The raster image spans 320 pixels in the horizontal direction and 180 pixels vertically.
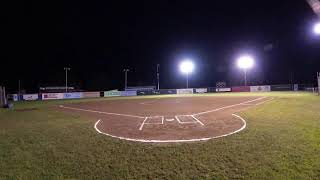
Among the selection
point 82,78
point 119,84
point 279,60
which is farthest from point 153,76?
point 279,60

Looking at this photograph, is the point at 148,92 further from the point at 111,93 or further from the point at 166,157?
the point at 166,157

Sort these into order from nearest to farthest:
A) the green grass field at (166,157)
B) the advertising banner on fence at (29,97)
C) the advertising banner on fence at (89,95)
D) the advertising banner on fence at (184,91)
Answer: the green grass field at (166,157) < the advertising banner on fence at (29,97) < the advertising banner on fence at (89,95) < the advertising banner on fence at (184,91)

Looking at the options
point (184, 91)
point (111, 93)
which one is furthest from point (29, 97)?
point (184, 91)

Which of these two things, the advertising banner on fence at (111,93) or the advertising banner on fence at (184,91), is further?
the advertising banner on fence at (184,91)

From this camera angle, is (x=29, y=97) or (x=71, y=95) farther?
(x=71, y=95)

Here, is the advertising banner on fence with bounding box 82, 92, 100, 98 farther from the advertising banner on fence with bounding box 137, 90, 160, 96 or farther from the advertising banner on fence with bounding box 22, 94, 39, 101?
the advertising banner on fence with bounding box 137, 90, 160, 96

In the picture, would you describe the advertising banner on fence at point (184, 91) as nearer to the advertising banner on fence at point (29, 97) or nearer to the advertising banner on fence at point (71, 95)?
the advertising banner on fence at point (71, 95)

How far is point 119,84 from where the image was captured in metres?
102

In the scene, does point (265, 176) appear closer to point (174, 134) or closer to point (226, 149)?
point (226, 149)

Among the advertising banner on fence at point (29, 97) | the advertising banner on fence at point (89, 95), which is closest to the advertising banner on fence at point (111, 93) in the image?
the advertising banner on fence at point (89, 95)

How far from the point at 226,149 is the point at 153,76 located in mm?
101110

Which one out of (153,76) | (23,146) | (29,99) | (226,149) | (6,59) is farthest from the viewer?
(153,76)

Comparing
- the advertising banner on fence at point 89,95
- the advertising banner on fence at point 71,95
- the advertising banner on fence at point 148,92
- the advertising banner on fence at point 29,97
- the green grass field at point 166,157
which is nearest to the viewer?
the green grass field at point 166,157

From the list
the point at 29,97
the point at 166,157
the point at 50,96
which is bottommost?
the point at 166,157
